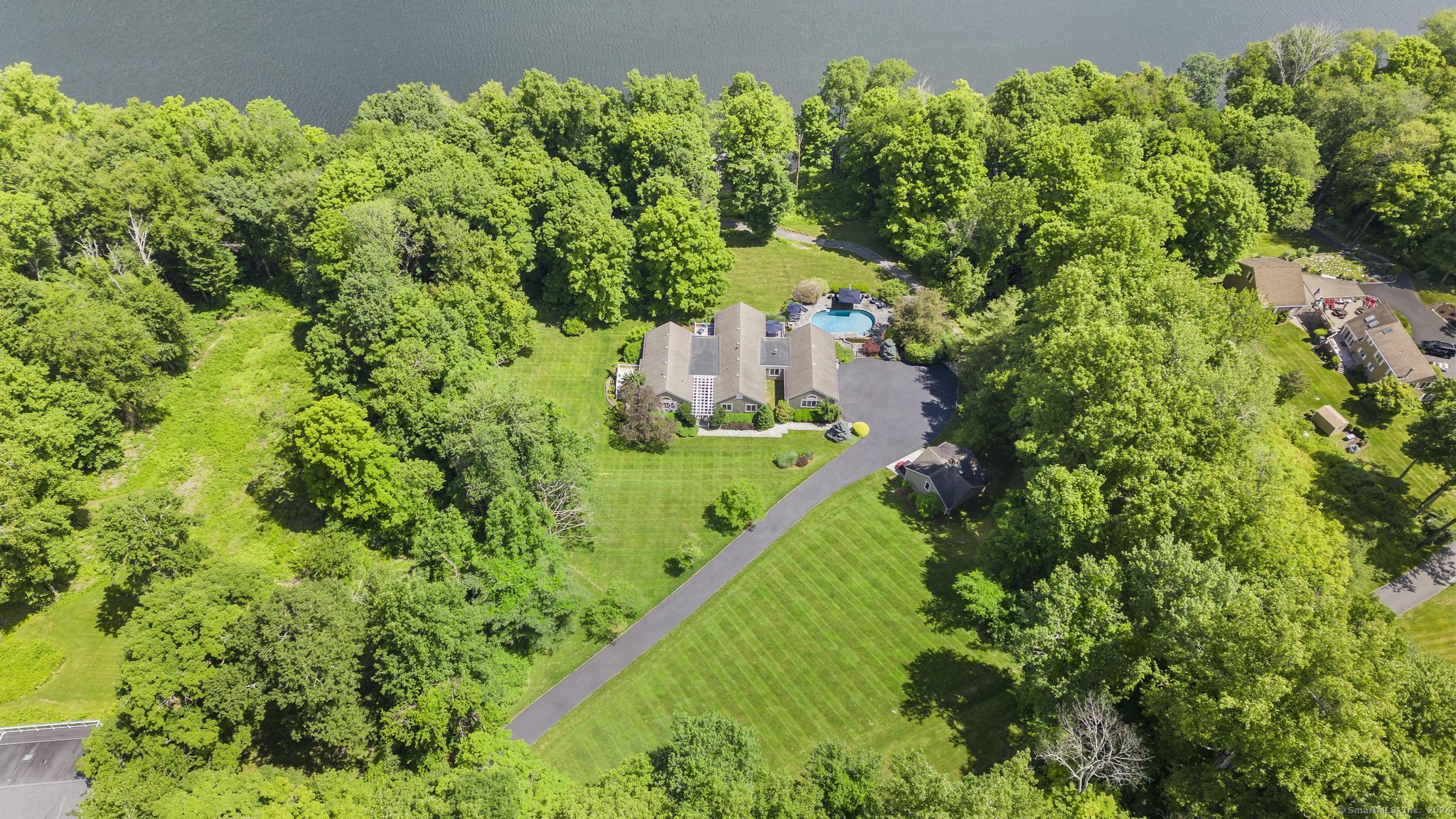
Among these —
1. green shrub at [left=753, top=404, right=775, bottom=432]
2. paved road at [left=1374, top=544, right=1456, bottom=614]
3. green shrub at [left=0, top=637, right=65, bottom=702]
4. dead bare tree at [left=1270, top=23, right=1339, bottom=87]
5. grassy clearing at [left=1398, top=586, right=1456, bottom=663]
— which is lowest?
green shrub at [left=0, top=637, right=65, bottom=702]

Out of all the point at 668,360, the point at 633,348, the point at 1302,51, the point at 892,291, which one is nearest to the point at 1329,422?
the point at 892,291

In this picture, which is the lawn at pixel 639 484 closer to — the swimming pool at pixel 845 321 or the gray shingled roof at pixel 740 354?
the gray shingled roof at pixel 740 354

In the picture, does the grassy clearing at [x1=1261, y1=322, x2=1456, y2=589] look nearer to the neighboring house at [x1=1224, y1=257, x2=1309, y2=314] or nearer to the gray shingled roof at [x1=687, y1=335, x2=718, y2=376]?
the neighboring house at [x1=1224, y1=257, x2=1309, y2=314]

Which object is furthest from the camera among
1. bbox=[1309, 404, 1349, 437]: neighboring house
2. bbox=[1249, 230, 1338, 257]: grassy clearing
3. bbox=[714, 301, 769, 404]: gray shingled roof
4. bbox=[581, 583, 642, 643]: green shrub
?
bbox=[1249, 230, 1338, 257]: grassy clearing

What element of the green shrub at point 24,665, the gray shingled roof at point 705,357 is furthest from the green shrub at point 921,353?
the green shrub at point 24,665

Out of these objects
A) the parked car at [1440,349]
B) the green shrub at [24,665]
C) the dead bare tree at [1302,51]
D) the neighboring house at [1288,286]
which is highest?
the dead bare tree at [1302,51]

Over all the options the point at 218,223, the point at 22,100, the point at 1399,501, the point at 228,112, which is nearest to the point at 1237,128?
the point at 1399,501

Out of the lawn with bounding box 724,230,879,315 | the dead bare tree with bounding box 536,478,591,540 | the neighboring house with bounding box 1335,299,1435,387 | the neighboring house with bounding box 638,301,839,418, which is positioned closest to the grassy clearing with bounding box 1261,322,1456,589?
the neighboring house with bounding box 1335,299,1435,387
